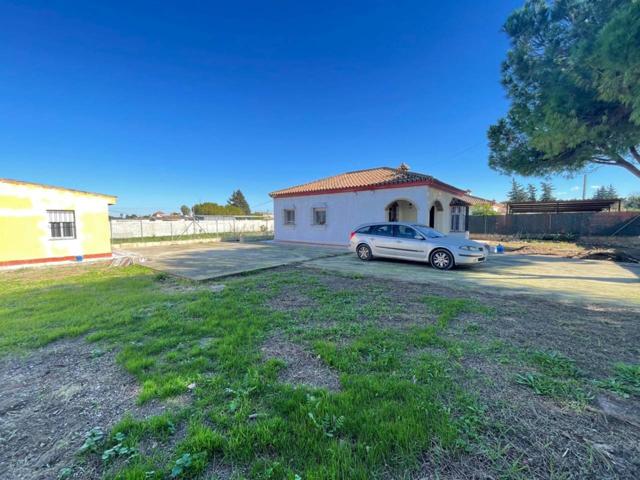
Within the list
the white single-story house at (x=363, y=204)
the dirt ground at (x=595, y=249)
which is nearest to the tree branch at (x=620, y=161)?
the dirt ground at (x=595, y=249)

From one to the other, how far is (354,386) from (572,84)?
37.1 feet

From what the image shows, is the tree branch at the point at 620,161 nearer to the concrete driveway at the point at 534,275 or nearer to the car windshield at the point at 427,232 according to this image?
the concrete driveway at the point at 534,275

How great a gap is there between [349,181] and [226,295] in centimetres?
1146

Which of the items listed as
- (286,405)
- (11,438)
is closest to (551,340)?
(286,405)

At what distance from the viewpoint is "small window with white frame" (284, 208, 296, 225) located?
688 inches

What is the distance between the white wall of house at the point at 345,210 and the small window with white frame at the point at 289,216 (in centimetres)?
14

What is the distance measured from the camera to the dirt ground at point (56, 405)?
1.88 m

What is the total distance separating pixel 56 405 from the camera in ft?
8.21

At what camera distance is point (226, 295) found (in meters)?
5.95

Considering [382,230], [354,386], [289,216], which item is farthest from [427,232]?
[289,216]

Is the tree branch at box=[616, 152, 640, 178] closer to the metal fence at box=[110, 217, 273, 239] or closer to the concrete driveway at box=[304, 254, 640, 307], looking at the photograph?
the concrete driveway at box=[304, 254, 640, 307]

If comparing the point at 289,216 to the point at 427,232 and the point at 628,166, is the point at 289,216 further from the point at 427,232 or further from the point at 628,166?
the point at 628,166

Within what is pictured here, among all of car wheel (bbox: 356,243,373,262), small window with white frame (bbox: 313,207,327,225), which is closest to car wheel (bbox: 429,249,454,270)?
car wheel (bbox: 356,243,373,262)

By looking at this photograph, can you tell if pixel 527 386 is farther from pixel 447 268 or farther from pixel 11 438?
pixel 447 268
